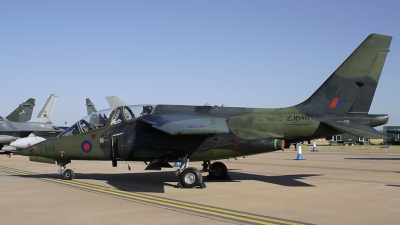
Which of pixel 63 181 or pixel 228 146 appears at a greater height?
pixel 228 146

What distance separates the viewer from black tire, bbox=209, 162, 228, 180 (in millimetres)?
16422

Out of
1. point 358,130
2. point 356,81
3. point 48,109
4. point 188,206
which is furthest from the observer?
point 48,109

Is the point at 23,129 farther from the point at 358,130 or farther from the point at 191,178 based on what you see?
the point at 358,130

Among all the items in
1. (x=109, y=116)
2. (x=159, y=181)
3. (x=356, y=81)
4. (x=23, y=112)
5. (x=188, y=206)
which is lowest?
(x=188, y=206)

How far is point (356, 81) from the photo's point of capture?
45.5 feet

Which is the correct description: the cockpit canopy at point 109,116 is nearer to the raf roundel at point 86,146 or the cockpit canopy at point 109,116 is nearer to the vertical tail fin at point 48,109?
the raf roundel at point 86,146

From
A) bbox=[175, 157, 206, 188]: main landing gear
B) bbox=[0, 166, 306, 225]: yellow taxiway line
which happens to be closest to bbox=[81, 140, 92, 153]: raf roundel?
bbox=[0, 166, 306, 225]: yellow taxiway line

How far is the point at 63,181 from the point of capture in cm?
1568

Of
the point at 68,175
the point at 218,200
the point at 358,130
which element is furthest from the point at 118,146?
the point at 358,130

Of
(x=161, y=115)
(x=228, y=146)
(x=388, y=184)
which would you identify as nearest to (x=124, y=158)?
(x=161, y=115)

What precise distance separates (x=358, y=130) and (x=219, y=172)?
5.72 metres

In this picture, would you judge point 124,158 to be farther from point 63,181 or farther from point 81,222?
point 81,222

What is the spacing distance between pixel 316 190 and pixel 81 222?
23.8 ft

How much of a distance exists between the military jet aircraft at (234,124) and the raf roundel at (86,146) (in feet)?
0.11
